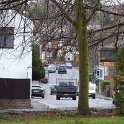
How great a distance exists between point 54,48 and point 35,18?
2.22 m

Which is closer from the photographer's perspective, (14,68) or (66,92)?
(14,68)

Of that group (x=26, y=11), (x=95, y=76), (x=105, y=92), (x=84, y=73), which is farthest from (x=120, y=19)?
(x=95, y=76)

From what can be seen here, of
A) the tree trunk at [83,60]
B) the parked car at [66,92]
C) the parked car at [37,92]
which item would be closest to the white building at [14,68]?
the tree trunk at [83,60]

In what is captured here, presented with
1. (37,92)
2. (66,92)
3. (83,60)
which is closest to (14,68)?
(66,92)

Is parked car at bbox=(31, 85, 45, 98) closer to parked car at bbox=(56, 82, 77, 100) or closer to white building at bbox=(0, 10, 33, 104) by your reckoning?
parked car at bbox=(56, 82, 77, 100)

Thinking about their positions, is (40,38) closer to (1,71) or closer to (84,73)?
(84,73)

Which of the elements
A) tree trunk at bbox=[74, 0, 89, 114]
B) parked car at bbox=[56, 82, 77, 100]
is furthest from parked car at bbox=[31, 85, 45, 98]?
tree trunk at bbox=[74, 0, 89, 114]

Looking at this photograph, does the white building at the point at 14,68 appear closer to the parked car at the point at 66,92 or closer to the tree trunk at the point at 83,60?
the tree trunk at the point at 83,60

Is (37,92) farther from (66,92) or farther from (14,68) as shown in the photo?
(14,68)

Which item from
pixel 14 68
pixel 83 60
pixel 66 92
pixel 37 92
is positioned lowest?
pixel 37 92

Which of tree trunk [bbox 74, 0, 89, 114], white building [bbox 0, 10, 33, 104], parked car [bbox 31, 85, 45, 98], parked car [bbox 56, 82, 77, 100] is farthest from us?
parked car [bbox 31, 85, 45, 98]

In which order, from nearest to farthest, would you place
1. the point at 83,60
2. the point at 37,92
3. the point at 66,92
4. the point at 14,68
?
1. the point at 83,60
2. the point at 14,68
3. the point at 66,92
4. the point at 37,92

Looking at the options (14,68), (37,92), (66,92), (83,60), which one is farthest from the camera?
(37,92)

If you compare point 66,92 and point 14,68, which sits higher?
point 14,68
